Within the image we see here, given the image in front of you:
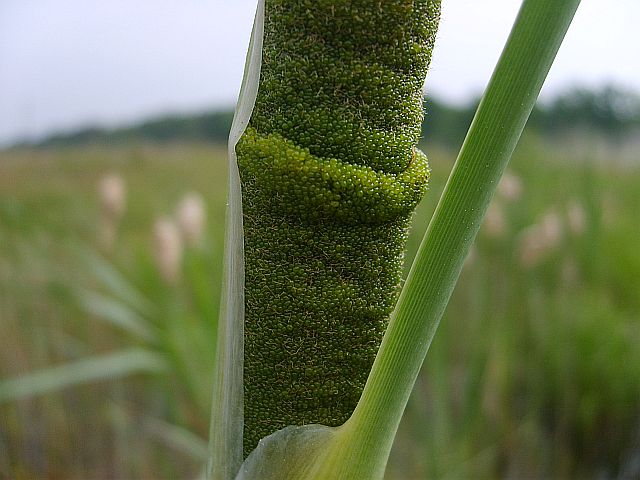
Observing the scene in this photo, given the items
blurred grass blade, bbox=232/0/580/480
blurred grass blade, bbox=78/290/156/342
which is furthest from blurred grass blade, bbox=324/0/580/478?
blurred grass blade, bbox=78/290/156/342

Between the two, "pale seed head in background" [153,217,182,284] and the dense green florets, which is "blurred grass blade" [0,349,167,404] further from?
the dense green florets

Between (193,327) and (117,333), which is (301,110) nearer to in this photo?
(193,327)

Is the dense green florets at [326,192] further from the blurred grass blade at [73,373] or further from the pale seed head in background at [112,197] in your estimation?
the pale seed head in background at [112,197]

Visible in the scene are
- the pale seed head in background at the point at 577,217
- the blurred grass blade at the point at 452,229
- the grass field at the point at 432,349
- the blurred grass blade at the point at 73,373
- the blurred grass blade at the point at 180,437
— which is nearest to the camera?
the blurred grass blade at the point at 452,229

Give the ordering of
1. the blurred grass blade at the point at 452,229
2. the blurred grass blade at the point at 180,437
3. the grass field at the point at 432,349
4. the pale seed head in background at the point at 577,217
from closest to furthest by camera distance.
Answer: the blurred grass blade at the point at 452,229 < the blurred grass blade at the point at 180,437 < the grass field at the point at 432,349 < the pale seed head in background at the point at 577,217

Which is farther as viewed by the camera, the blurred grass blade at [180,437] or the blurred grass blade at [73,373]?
the blurred grass blade at [180,437]

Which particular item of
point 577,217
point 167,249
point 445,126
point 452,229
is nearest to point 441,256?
point 452,229

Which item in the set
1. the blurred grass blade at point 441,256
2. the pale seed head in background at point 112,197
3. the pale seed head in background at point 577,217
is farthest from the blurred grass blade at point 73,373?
the pale seed head in background at point 577,217

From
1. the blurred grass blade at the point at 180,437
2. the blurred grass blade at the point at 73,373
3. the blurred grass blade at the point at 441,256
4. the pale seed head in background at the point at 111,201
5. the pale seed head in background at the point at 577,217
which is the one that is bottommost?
the blurred grass blade at the point at 180,437
